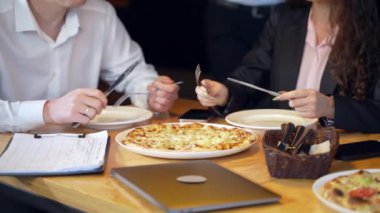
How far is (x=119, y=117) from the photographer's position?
1.85m

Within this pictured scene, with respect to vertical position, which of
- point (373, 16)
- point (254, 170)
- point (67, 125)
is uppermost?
point (373, 16)

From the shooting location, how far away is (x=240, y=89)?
2.05 metres

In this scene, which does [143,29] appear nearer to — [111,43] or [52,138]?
[111,43]

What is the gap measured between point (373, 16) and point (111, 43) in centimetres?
98

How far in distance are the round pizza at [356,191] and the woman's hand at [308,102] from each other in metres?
0.41

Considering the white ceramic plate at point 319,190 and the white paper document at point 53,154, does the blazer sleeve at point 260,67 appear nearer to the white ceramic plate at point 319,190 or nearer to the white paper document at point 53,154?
the white paper document at point 53,154

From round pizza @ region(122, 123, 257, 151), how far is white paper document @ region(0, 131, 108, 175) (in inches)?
3.8

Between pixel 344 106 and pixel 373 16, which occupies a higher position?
pixel 373 16

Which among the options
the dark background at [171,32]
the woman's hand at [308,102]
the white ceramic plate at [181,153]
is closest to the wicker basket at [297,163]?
the white ceramic plate at [181,153]

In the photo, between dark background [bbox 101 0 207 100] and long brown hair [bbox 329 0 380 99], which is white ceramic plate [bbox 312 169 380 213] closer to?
long brown hair [bbox 329 0 380 99]

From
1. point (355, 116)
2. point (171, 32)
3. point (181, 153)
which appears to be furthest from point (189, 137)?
point (171, 32)

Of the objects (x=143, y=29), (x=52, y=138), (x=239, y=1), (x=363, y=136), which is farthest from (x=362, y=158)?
(x=143, y=29)

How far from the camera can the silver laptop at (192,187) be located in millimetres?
1030

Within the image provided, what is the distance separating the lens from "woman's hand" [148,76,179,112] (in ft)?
6.20
